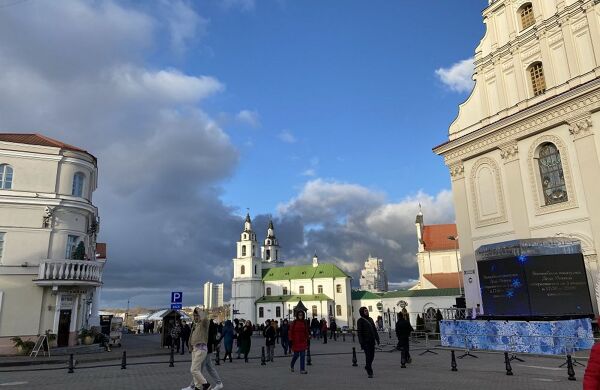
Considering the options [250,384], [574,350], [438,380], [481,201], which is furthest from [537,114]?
[250,384]

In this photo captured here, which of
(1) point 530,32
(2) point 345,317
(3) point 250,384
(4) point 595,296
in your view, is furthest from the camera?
(2) point 345,317

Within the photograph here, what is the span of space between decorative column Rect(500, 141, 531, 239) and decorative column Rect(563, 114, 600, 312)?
354 centimetres

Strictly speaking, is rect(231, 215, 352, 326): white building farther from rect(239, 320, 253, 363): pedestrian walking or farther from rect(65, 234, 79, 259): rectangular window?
rect(239, 320, 253, 363): pedestrian walking

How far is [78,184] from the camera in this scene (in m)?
28.7

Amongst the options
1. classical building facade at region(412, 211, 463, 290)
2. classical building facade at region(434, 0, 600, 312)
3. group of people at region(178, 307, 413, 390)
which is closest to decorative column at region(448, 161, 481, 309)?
classical building facade at region(434, 0, 600, 312)

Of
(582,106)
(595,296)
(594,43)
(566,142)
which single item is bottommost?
(595,296)

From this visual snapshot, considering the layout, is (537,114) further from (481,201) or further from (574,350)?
(574,350)

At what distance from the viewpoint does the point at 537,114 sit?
86.1ft

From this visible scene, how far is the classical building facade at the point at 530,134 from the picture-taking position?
2402 cm

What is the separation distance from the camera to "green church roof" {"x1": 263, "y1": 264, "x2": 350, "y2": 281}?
109 metres

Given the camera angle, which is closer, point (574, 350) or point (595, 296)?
point (574, 350)

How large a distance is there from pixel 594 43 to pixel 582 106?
11.8 feet

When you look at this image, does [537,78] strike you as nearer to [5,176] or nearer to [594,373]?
[594,373]

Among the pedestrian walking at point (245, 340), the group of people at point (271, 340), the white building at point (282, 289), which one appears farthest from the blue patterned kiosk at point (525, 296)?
the white building at point (282, 289)
